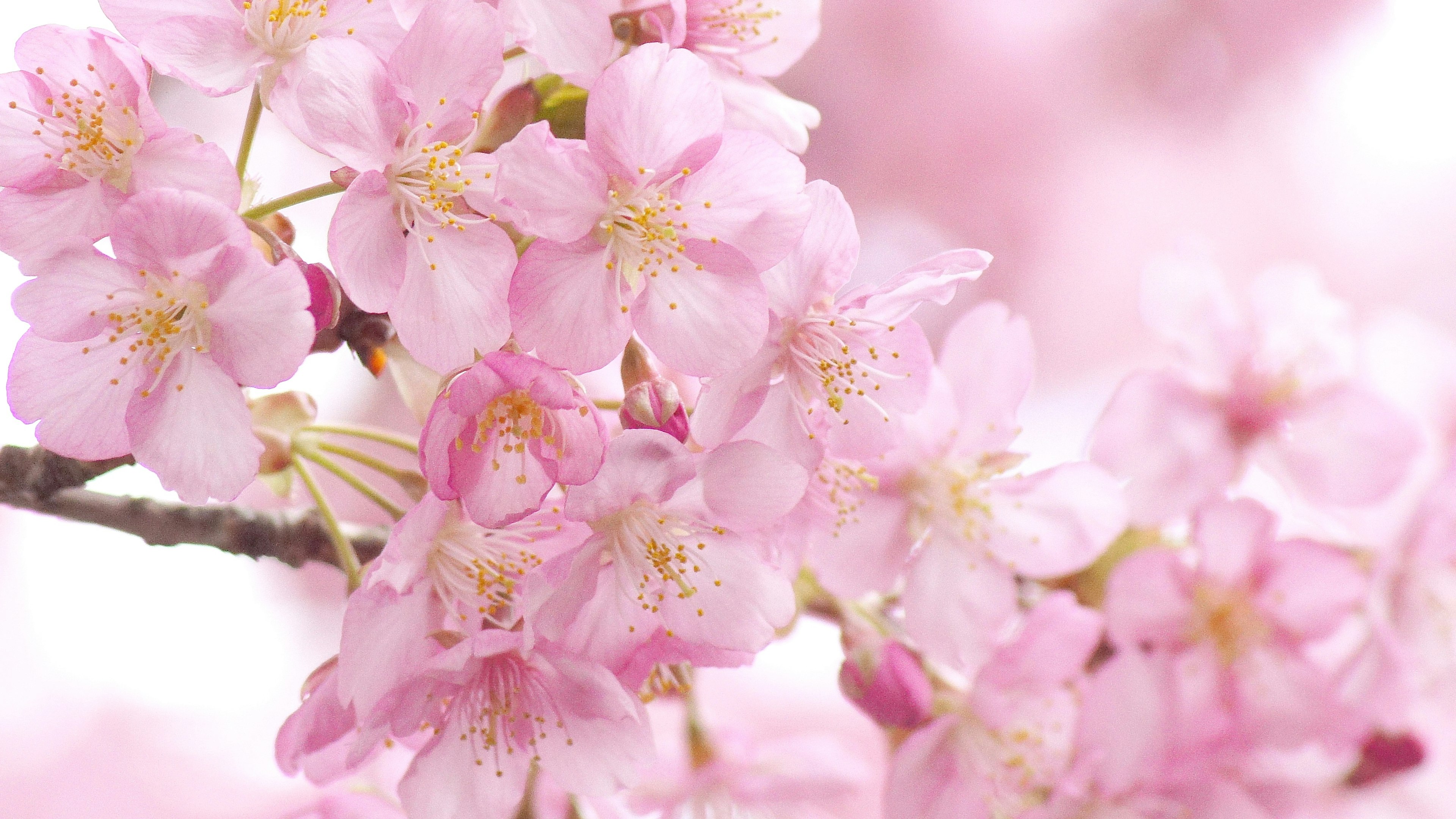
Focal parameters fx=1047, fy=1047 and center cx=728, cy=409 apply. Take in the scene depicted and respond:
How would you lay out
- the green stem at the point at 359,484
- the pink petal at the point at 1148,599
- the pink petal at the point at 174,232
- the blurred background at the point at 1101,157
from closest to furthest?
the pink petal at the point at 174,232 → the green stem at the point at 359,484 → the pink petal at the point at 1148,599 → the blurred background at the point at 1101,157

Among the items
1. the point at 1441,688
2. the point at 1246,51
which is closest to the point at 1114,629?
the point at 1441,688

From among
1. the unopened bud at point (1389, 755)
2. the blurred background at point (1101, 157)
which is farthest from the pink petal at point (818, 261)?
the blurred background at point (1101, 157)

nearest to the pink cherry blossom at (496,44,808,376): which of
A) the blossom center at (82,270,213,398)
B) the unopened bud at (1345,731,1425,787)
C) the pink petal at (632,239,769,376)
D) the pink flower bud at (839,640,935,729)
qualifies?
the pink petal at (632,239,769,376)

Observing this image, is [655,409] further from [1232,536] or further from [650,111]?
[1232,536]

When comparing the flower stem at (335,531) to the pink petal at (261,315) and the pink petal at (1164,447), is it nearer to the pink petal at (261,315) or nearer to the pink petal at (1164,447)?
the pink petal at (261,315)

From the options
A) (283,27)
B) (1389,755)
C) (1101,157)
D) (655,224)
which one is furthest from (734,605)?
(1101,157)

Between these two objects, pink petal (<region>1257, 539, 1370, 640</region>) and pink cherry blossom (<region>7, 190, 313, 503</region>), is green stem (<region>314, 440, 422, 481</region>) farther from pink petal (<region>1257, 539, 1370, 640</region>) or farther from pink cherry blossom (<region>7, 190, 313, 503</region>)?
pink petal (<region>1257, 539, 1370, 640</region>)

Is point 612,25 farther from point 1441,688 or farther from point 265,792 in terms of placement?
point 265,792
